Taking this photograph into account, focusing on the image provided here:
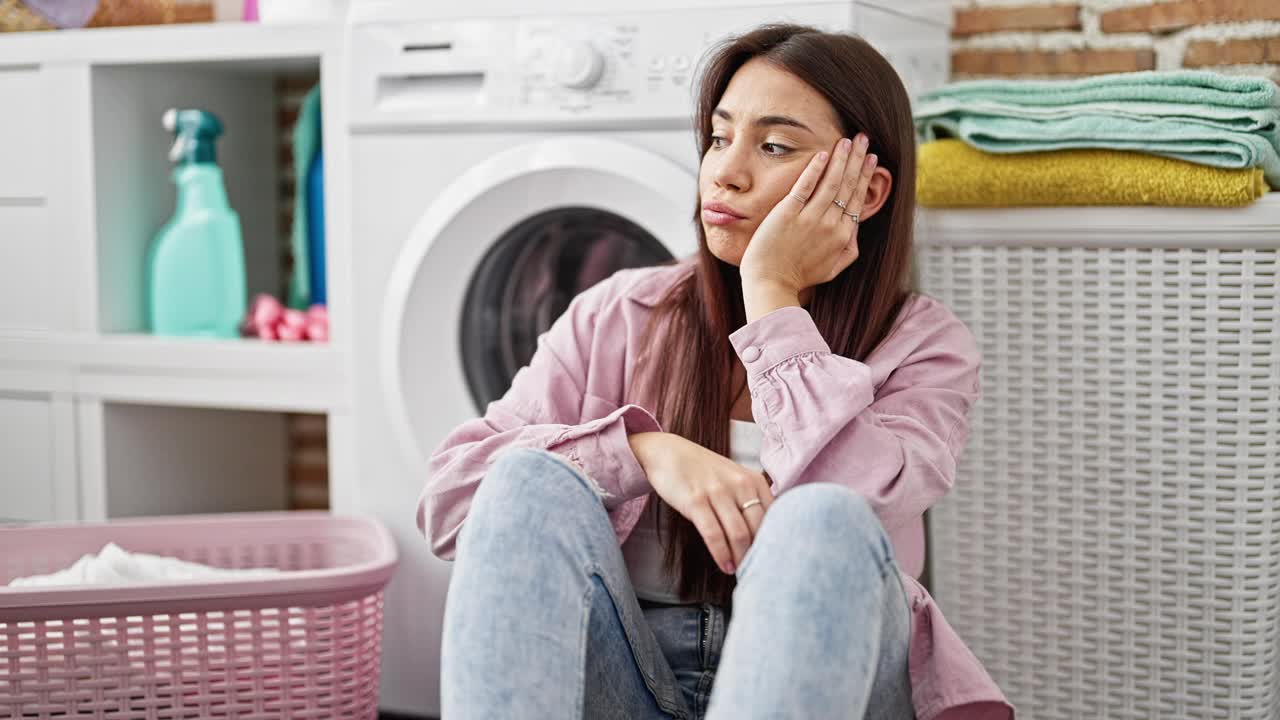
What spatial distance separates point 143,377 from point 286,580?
0.64 metres

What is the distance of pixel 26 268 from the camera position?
208 cm

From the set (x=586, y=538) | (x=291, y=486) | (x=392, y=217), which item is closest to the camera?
(x=586, y=538)

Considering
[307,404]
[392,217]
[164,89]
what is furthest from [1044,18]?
[164,89]

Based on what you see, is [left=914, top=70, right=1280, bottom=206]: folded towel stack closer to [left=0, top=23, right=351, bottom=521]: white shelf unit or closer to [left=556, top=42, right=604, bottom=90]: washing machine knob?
[left=556, top=42, right=604, bottom=90]: washing machine knob

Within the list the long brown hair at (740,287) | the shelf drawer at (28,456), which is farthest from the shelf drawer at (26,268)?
the long brown hair at (740,287)

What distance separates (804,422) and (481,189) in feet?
2.28

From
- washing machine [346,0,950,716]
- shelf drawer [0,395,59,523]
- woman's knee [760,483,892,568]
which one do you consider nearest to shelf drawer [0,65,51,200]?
shelf drawer [0,395,59,523]

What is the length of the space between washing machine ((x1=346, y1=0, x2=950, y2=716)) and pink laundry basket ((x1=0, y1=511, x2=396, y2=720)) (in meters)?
0.17

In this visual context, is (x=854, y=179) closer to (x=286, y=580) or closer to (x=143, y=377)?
(x=286, y=580)

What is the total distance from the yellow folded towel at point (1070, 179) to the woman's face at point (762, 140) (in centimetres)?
39

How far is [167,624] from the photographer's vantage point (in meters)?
1.54

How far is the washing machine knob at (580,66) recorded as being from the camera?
1.63 meters

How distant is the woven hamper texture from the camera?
1533mm

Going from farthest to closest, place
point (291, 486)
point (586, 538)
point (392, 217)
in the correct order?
point (291, 486)
point (392, 217)
point (586, 538)
